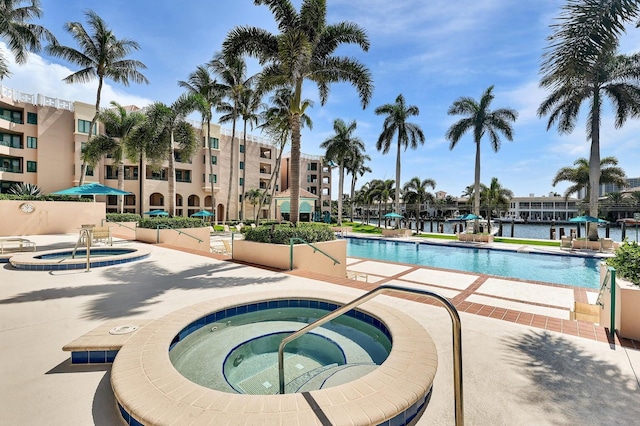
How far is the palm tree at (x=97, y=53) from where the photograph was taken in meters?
23.2

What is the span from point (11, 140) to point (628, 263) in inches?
1789

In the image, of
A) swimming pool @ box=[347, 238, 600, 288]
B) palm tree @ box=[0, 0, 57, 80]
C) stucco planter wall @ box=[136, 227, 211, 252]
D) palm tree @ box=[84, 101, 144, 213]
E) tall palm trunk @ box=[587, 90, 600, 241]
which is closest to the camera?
swimming pool @ box=[347, 238, 600, 288]

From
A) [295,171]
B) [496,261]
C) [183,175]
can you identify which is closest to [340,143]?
[183,175]

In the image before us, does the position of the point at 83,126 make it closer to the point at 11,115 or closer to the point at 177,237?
the point at 11,115

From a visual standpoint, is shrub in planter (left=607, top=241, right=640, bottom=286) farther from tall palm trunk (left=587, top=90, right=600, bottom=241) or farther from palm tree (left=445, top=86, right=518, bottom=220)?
palm tree (left=445, top=86, right=518, bottom=220)

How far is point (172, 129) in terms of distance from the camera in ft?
64.4

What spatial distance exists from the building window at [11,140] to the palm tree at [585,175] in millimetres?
58028

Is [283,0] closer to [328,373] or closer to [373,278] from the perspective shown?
[373,278]

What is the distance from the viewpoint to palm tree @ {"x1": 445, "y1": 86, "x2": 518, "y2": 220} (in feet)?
83.9

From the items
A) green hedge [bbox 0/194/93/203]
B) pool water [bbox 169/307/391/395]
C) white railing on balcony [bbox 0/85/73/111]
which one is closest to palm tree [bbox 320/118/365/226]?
green hedge [bbox 0/194/93/203]

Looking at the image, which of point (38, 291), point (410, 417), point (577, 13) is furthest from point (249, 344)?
point (577, 13)

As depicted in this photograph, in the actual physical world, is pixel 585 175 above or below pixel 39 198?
above

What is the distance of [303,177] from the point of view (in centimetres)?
5647

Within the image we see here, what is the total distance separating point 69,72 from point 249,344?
32.4m
